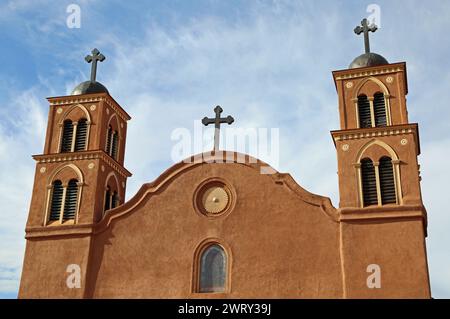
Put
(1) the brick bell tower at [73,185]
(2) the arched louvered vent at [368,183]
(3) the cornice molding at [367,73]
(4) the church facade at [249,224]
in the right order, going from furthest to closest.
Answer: (3) the cornice molding at [367,73] < (1) the brick bell tower at [73,185] < (2) the arched louvered vent at [368,183] < (4) the church facade at [249,224]

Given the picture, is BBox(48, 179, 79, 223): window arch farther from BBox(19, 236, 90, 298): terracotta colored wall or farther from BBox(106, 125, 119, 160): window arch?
BBox(106, 125, 119, 160): window arch

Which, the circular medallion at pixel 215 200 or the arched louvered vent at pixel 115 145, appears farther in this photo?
the arched louvered vent at pixel 115 145

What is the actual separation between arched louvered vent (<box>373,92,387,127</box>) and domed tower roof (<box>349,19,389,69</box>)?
3.94 feet

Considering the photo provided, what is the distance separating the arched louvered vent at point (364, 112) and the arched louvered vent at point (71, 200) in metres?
9.89

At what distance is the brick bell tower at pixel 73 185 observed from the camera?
63.4ft

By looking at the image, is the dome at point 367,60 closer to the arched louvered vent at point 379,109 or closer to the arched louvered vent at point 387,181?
the arched louvered vent at point 379,109

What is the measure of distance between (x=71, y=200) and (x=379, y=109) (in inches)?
426

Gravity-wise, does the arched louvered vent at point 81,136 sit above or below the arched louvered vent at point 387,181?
above

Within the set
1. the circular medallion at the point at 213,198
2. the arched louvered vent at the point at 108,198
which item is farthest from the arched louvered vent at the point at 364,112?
the arched louvered vent at the point at 108,198

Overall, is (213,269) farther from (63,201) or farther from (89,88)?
(89,88)

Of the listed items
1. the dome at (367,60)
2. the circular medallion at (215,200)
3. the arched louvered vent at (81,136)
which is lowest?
the circular medallion at (215,200)

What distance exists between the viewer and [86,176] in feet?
68.0

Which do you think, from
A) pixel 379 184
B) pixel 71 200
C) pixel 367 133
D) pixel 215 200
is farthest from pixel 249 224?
→ pixel 71 200
